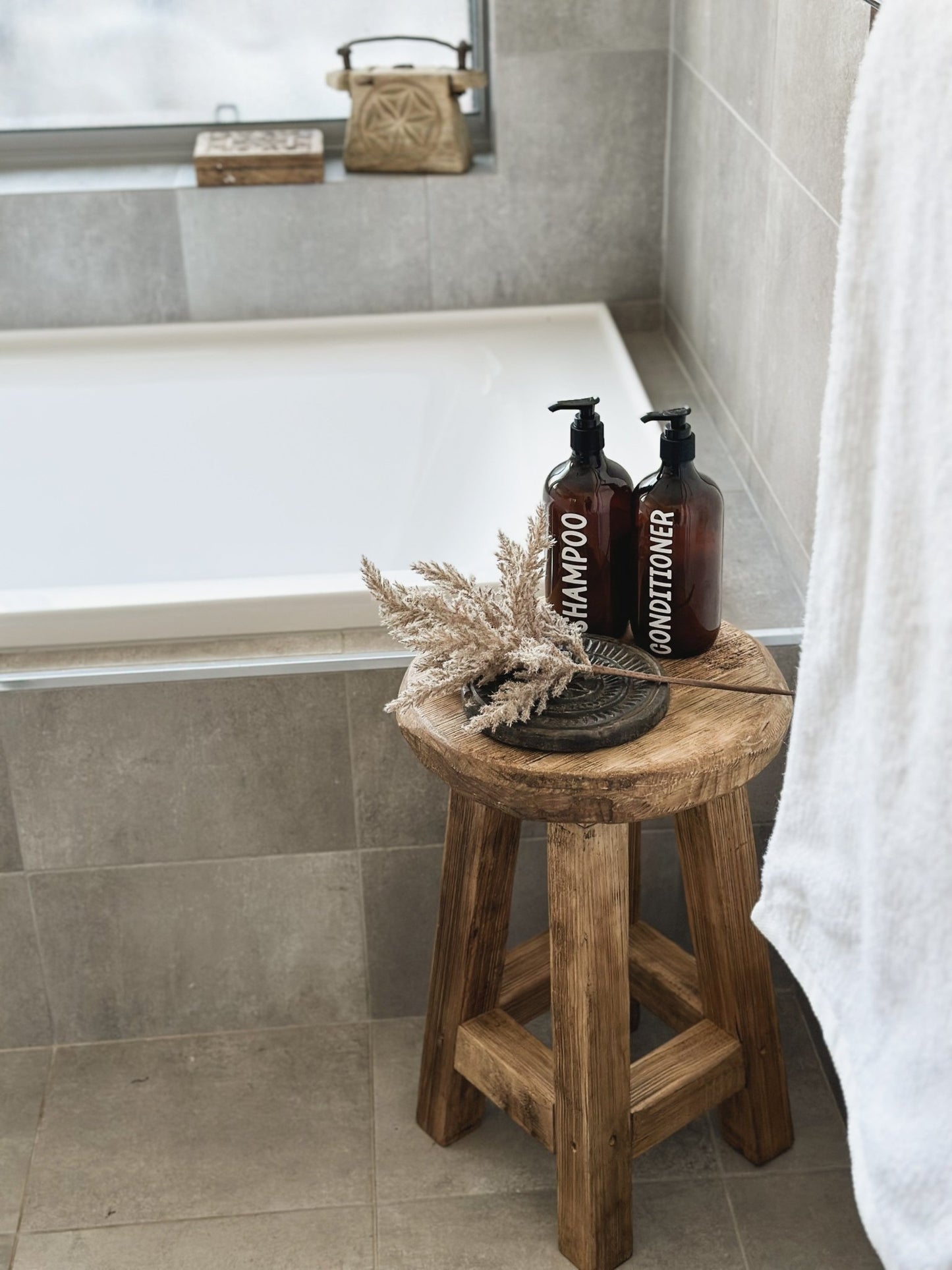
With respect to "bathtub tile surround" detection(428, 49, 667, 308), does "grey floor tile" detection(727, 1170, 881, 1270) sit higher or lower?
lower

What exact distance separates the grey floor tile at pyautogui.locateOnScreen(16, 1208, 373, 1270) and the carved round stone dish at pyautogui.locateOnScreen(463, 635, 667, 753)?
0.63 metres

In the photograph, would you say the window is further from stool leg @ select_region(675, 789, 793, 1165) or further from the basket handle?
stool leg @ select_region(675, 789, 793, 1165)

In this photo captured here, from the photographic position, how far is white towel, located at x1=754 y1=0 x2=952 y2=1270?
2.44 ft

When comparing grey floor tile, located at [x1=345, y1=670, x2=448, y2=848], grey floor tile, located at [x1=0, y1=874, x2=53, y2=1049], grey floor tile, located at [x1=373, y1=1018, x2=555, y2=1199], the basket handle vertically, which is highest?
the basket handle

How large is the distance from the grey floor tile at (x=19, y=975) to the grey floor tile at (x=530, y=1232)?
0.50 m

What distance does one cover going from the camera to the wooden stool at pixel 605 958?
3.69 feet

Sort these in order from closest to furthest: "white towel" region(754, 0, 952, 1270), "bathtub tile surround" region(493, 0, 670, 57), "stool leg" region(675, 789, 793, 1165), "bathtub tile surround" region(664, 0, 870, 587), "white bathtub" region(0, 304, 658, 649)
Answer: "white towel" region(754, 0, 952, 1270) < "stool leg" region(675, 789, 793, 1165) < "bathtub tile surround" region(664, 0, 870, 587) < "white bathtub" region(0, 304, 658, 649) < "bathtub tile surround" region(493, 0, 670, 57)

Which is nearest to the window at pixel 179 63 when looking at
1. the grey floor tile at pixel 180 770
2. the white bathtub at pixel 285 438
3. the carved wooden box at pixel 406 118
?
the carved wooden box at pixel 406 118

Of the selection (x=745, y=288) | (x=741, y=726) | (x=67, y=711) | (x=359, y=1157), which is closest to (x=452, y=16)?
(x=745, y=288)

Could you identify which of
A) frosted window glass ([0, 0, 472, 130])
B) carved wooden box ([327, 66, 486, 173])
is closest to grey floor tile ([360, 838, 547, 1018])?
carved wooden box ([327, 66, 486, 173])

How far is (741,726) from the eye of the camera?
116 cm

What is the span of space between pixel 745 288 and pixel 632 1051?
981 mm

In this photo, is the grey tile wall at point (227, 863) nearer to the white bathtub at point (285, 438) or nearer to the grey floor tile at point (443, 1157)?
the grey floor tile at point (443, 1157)

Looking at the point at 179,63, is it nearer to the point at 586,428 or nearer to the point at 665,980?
the point at 586,428
